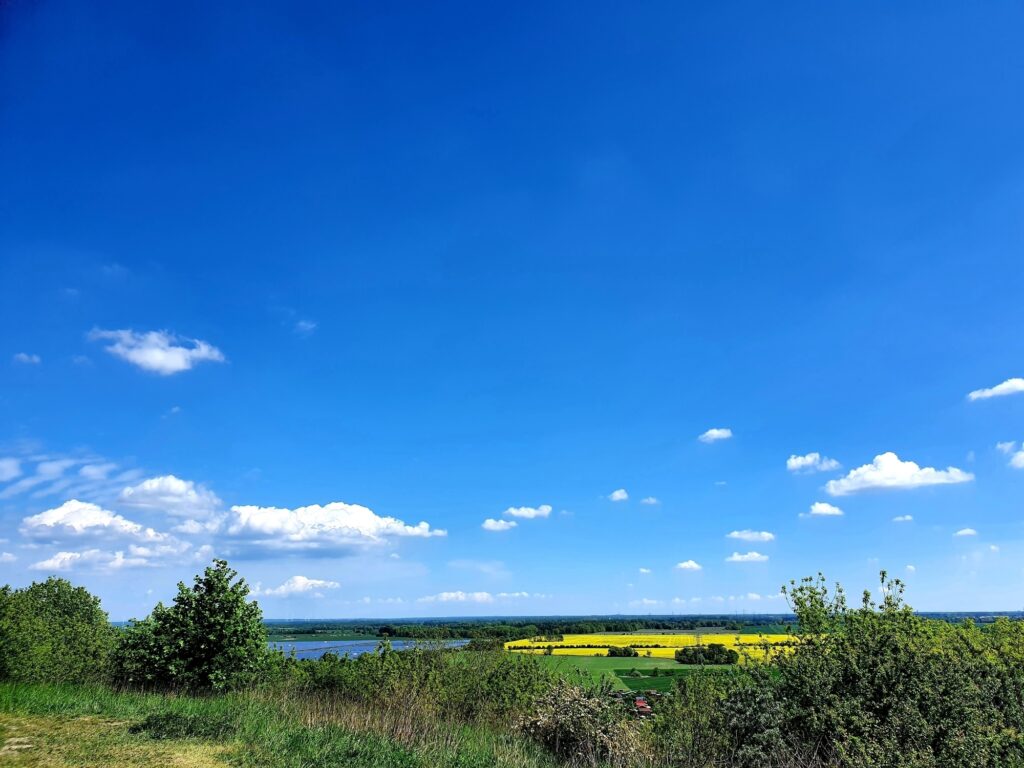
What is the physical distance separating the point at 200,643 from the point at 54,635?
11299 millimetres

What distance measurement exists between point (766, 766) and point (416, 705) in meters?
8.08

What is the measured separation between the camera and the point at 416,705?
581 inches

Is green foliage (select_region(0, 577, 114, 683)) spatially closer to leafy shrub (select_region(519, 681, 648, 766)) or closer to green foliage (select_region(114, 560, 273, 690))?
green foliage (select_region(114, 560, 273, 690))

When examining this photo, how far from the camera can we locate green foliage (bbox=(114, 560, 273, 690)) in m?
17.6

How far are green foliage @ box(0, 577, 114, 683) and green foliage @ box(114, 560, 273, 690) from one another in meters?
1.36

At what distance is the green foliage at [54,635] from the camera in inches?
690

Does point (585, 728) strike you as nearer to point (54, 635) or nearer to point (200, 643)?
point (200, 643)

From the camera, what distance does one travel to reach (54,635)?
79.2 ft

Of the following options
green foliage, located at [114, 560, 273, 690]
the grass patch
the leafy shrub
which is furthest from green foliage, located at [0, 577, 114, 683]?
the leafy shrub

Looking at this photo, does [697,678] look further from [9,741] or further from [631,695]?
[9,741]

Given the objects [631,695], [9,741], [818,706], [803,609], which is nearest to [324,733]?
[9,741]

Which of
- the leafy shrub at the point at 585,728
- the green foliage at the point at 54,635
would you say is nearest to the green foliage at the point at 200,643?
the green foliage at the point at 54,635

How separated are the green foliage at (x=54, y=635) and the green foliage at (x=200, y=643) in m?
1.36

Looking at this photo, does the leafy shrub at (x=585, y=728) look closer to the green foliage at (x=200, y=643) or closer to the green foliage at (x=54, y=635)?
the green foliage at (x=200, y=643)
